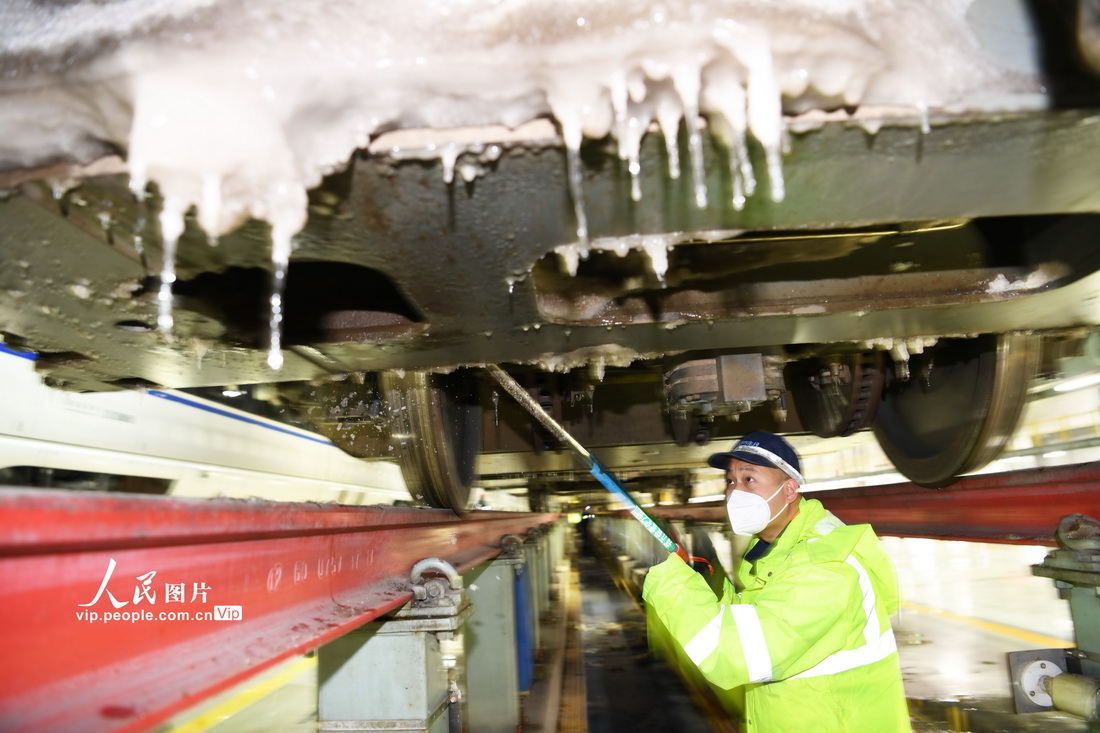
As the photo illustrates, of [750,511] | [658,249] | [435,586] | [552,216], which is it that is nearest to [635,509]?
[750,511]

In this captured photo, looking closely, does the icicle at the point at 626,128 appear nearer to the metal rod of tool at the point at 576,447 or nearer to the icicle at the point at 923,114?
the icicle at the point at 923,114

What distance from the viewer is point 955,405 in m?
2.96

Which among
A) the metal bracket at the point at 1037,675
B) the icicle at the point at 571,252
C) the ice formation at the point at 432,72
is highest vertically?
the ice formation at the point at 432,72

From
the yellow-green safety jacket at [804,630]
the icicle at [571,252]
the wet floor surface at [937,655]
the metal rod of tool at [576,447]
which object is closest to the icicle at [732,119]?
the icicle at [571,252]

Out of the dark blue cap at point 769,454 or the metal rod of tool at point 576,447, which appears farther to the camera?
the metal rod of tool at point 576,447

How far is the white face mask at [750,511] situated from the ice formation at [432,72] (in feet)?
5.68

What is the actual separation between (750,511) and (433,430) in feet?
4.64

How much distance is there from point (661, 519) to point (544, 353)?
8.56 metres

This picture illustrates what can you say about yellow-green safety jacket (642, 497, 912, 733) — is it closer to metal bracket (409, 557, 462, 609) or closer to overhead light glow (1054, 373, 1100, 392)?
metal bracket (409, 557, 462, 609)

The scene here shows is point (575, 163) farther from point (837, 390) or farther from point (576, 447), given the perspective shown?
point (837, 390)

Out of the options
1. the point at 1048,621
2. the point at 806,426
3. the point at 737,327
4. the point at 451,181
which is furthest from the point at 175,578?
the point at 1048,621

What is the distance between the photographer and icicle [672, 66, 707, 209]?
0.90 metres

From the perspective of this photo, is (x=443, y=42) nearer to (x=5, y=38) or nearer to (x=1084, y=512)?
(x=5, y=38)

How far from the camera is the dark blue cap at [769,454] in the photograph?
2.42 metres
